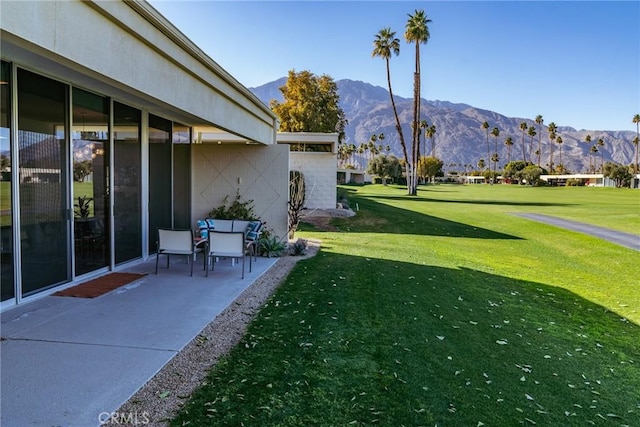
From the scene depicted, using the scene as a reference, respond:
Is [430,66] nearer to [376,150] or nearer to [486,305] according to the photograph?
[486,305]

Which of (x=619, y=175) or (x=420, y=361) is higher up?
(x=619, y=175)

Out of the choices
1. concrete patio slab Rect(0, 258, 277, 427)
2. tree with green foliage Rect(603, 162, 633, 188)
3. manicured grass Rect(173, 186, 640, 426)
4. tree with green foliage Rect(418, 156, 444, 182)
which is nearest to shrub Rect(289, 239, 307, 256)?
manicured grass Rect(173, 186, 640, 426)

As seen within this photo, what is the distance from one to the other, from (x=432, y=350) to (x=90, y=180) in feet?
Result: 16.9

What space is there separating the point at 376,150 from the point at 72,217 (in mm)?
102045

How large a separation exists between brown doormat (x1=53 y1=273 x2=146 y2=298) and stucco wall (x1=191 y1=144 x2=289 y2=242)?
12.4ft

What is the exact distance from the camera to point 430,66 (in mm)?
40594

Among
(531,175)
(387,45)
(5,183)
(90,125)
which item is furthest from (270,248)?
(531,175)

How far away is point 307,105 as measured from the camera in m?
33.4

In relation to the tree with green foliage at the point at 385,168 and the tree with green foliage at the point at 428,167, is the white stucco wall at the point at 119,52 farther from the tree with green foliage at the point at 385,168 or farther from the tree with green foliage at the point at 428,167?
the tree with green foliage at the point at 428,167

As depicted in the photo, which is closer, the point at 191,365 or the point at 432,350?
the point at 191,365

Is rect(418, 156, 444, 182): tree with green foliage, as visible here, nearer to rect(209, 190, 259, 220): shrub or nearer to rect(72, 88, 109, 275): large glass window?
rect(209, 190, 259, 220): shrub

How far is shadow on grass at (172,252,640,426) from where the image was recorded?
10.5ft

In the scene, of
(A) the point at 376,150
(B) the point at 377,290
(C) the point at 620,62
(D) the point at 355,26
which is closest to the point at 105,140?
(B) the point at 377,290

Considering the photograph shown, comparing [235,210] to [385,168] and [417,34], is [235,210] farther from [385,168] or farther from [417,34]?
[385,168]
